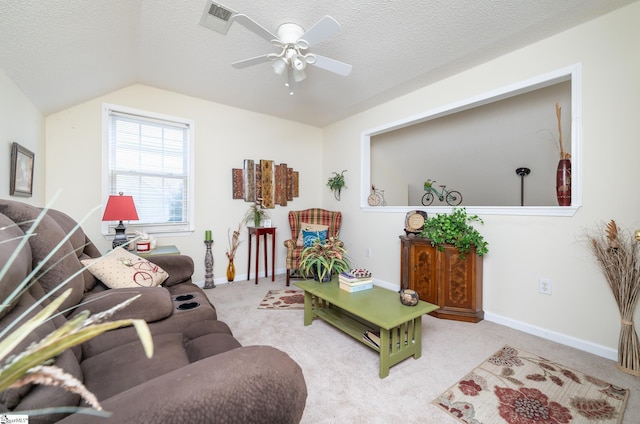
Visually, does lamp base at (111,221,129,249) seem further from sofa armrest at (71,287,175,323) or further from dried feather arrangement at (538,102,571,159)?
dried feather arrangement at (538,102,571,159)

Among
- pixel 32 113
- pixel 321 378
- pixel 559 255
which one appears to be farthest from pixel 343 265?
pixel 32 113

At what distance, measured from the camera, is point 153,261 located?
2168mm

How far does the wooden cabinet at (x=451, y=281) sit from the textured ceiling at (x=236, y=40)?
186 cm

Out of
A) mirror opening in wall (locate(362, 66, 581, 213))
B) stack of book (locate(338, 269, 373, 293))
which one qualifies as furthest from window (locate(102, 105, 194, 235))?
mirror opening in wall (locate(362, 66, 581, 213))

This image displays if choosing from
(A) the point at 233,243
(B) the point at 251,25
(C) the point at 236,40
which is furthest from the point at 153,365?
(A) the point at 233,243

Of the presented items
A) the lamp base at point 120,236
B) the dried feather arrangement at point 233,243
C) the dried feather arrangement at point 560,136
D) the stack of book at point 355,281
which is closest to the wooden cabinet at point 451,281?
the stack of book at point 355,281

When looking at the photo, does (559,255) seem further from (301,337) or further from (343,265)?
(301,337)

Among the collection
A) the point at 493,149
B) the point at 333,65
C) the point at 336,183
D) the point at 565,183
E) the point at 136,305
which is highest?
the point at 333,65

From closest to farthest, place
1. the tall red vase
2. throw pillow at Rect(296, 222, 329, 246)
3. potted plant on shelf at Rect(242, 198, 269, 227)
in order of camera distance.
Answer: the tall red vase → potted plant on shelf at Rect(242, 198, 269, 227) → throw pillow at Rect(296, 222, 329, 246)

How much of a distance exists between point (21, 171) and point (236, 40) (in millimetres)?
1998

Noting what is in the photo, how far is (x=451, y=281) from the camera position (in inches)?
107

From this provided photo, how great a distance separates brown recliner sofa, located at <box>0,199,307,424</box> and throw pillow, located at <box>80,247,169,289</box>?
0.27 ft

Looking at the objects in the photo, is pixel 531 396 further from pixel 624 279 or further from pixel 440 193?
pixel 440 193

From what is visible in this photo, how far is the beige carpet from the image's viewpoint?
5.02 ft
